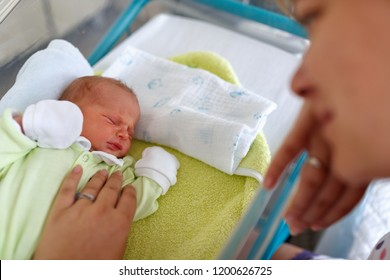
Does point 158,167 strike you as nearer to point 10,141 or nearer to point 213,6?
point 10,141

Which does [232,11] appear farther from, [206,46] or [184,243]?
[184,243]

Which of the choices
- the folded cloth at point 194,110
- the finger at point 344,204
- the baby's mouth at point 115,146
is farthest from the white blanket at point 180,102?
the finger at point 344,204

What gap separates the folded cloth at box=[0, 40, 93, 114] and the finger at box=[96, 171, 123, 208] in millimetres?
271

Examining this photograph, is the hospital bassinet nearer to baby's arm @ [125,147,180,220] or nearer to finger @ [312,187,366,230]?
baby's arm @ [125,147,180,220]

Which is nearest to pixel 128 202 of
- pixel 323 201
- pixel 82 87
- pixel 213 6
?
pixel 82 87

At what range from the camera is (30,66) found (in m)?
1.03

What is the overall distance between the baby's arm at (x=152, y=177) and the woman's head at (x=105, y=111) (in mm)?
64

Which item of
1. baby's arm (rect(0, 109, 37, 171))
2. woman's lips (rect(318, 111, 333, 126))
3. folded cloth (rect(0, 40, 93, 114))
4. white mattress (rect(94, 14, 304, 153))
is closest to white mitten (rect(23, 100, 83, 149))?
baby's arm (rect(0, 109, 37, 171))

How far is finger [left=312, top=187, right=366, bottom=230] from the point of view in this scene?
541 mm

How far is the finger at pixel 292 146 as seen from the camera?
472 millimetres

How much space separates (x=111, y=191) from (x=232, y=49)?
0.74 meters

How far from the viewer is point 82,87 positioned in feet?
3.28

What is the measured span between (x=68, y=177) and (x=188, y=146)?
0.96 feet

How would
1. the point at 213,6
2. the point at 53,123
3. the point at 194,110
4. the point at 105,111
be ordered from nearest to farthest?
the point at 53,123, the point at 105,111, the point at 194,110, the point at 213,6
